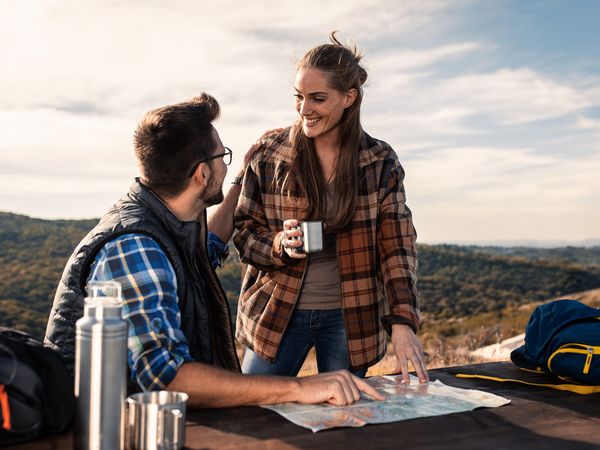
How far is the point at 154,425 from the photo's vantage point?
1849mm

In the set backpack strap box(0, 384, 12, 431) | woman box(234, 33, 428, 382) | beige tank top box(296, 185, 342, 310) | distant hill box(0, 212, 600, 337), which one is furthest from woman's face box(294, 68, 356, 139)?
distant hill box(0, 212, 600, 337)

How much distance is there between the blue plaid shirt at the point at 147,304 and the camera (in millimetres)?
2217

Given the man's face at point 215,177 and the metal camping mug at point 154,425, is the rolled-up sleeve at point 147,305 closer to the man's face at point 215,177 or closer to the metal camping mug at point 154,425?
the metal camping mug at point 154,425

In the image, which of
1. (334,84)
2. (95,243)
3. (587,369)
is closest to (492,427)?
(587,369)

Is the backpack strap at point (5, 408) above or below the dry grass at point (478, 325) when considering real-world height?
above

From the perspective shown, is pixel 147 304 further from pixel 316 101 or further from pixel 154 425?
pixel 316 101

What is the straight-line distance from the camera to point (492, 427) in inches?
89.1

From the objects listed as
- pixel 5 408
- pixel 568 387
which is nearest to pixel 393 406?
pixel 568 387

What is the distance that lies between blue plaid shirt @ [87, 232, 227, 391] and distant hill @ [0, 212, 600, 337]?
92.1 feet

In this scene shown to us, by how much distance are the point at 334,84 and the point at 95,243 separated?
5.49 feet

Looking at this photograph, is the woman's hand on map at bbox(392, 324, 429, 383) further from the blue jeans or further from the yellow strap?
the blue jeans

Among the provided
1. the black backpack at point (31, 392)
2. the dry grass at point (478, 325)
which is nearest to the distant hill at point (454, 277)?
the dry grass at point (478, 325)

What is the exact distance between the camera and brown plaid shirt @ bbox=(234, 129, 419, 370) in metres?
3.60

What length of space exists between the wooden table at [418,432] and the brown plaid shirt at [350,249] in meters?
1.19
